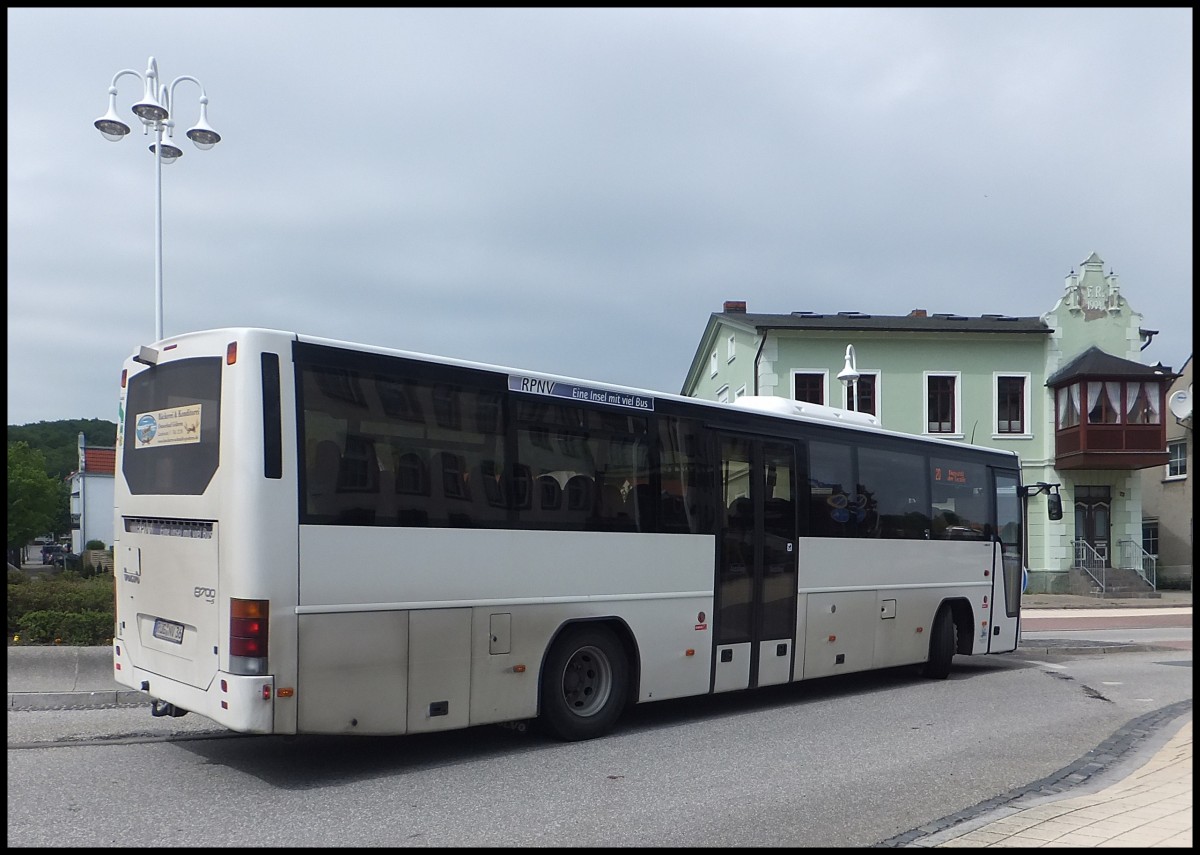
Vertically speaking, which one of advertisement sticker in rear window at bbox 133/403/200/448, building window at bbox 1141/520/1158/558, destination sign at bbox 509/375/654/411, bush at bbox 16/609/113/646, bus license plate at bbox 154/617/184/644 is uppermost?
destination sign at bbox 509/375/654/411

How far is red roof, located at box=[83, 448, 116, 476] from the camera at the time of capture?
48844mm

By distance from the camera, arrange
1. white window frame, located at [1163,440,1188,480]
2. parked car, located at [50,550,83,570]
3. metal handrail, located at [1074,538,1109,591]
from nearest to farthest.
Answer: parked car, located at [50,550,83,570] < metal handrail, located at [1074,538,1109,591] < white window frame, located at [1163,440,1188,480]

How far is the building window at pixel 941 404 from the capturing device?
35375mm

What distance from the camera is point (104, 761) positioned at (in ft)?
24.9

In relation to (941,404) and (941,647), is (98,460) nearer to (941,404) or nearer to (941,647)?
(941,404)

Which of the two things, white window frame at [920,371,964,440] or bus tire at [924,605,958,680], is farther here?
white window frame at [920,371,964,440]

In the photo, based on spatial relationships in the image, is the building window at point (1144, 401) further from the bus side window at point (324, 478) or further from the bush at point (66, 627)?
the bus side window at point (324, 478)

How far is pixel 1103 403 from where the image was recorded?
111ft

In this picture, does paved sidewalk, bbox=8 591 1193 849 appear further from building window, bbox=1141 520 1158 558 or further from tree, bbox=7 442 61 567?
tree, bbox=7 442 61 567

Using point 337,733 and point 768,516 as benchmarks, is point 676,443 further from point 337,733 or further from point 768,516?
point 337,733

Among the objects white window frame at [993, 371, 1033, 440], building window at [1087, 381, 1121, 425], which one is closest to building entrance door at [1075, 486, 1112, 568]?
white window frame at [993, 371, 1033, 440]

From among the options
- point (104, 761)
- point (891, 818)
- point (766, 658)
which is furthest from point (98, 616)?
point (891, 818)

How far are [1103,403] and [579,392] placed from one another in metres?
30.0

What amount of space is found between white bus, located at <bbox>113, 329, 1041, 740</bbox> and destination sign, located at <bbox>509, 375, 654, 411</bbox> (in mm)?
24
